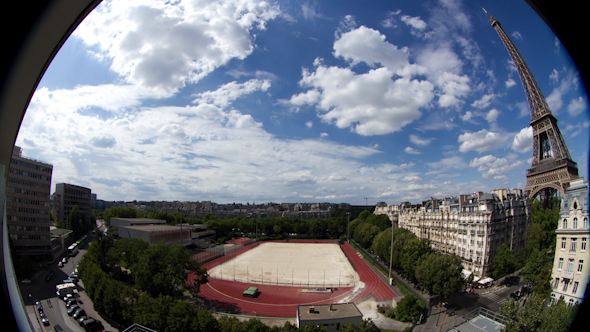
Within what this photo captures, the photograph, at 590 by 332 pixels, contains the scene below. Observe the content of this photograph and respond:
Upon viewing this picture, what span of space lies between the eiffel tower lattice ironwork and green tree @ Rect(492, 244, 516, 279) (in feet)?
10.4

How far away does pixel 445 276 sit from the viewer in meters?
14.7

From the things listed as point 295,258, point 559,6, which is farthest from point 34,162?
point 295,258

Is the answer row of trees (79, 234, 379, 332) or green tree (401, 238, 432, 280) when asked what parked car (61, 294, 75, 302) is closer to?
row of trees (79, 234, 379, 332)

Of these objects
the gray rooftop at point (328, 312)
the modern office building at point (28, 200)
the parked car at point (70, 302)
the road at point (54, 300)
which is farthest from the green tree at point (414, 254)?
the parked car at point (70, 302)

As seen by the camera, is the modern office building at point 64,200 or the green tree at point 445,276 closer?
the green tree at point 445,276

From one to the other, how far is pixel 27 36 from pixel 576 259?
928 cm

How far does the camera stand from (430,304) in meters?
15.4

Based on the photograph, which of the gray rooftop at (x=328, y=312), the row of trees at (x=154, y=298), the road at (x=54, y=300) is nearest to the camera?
the row of trees at (x=154, y=298)

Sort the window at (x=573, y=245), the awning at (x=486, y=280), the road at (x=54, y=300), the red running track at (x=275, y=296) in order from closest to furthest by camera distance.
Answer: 1. the window at (x=573, y=245)
2. the road at (x=54, y=300)
3. the awning at (x=486, y=280)
4. the red running track at (x=275, y=296)

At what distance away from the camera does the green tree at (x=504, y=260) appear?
12406 mm

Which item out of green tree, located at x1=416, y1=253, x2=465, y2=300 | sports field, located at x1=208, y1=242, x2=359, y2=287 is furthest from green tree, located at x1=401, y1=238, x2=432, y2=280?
sports field, located at x1=208, y1=242, x2=359, y2=287

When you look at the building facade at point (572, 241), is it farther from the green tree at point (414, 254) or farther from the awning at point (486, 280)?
the green tree at point (414, 254)

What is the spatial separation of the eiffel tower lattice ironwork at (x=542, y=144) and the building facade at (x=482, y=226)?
1.13 m

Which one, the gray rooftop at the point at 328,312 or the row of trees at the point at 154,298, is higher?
the row of trees at the point at 154,298
